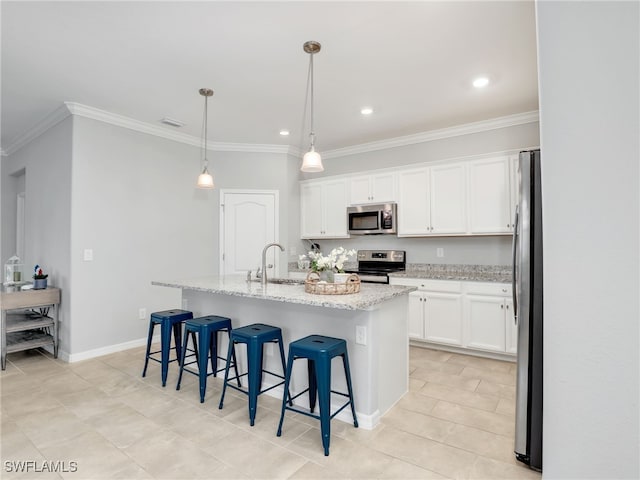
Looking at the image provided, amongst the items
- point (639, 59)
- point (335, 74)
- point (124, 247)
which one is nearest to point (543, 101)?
point (639, 59)

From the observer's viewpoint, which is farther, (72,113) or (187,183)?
(187,183)

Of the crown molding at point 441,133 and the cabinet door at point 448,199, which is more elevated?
the crown molding at point 441,133

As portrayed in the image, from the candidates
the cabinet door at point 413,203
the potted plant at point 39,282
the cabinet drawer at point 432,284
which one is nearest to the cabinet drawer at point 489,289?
the cabinet drawer at point 432,284

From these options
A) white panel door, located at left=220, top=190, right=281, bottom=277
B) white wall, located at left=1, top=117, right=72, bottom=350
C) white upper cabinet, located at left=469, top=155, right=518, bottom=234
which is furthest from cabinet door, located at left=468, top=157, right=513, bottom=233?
white wall, located at left=1, top=117, right=72, bottom=350

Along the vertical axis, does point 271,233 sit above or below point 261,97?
below

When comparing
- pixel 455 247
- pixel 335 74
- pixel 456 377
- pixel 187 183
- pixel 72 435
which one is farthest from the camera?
pixel 187 183

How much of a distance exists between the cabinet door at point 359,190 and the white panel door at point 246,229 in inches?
45.8

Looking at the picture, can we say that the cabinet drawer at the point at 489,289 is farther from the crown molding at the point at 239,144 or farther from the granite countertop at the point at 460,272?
the crown molding at the point at 239,144

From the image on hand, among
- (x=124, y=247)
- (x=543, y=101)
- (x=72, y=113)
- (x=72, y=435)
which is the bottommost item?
(x=72, y=435)

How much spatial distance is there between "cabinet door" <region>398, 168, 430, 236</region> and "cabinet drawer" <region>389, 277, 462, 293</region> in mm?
625

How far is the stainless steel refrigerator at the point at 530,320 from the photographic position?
1.95 meters

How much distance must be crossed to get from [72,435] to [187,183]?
3.30 m

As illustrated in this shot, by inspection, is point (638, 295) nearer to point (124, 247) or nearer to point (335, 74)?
point (335, 74)

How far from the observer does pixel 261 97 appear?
3.63 metres
